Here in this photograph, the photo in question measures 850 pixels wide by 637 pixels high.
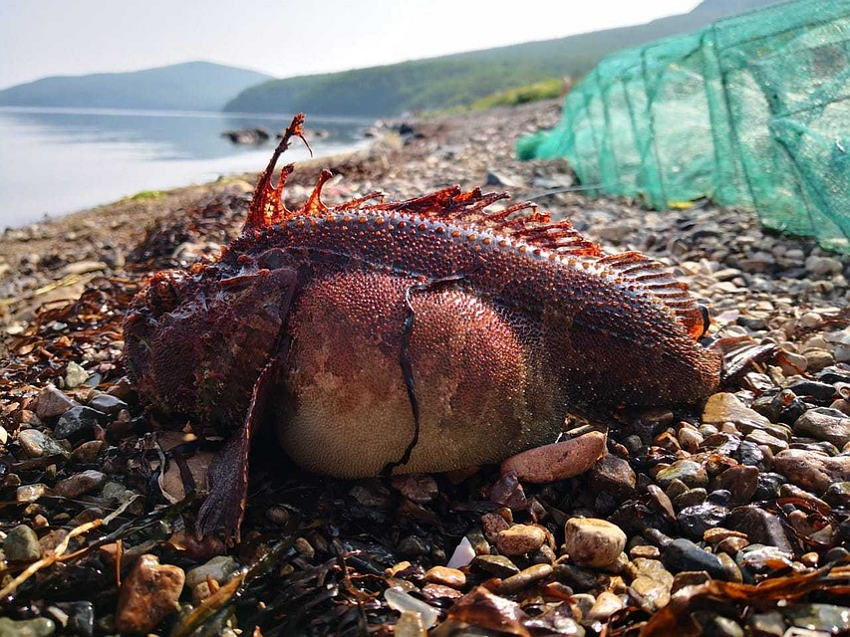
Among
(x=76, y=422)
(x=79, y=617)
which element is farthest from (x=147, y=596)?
(x=76, y=422)

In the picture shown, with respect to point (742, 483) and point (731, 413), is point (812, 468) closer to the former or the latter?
point (742, 483)

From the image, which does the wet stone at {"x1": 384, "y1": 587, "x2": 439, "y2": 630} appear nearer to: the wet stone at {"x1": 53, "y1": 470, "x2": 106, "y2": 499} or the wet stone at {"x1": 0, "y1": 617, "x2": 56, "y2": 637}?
the wet stone at {"x1": 0, "y1": 617, "x2": 56, "y2": 637}

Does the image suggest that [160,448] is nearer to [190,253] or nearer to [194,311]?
[194,311]

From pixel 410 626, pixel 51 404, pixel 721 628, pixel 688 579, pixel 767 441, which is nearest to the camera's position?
pixel 721 628

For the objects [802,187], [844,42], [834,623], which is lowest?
[834,623]

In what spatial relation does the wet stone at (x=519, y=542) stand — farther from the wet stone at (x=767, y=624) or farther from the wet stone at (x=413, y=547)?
the wet stone at (x=767, y=624)

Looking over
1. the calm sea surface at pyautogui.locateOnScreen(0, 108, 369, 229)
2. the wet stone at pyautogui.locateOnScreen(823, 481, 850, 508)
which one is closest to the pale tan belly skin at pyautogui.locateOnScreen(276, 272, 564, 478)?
the wet stone at pyautogui.locateOnScreen(823, 481, 850, 508)

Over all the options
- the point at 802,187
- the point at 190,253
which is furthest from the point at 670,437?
the point at 190,253

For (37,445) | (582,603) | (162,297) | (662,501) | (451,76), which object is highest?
(451,76)
